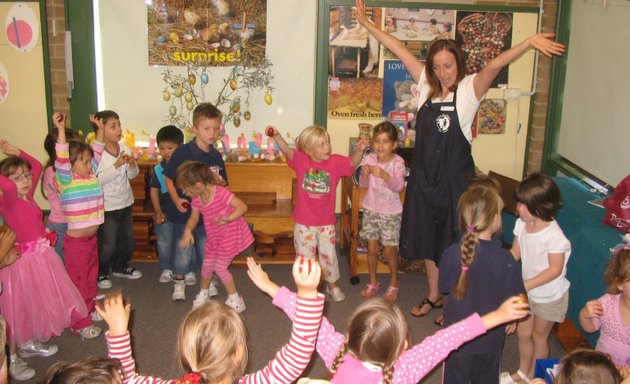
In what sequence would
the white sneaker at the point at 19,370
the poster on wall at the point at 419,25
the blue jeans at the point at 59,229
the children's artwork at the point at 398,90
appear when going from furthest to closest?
the children's artwork at the point at 398,90, the poster on wall at the point at 419,25, the blue jeans at the point at 59,229, the white sneaker at the point at 19,370

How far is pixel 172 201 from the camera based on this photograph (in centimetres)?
431

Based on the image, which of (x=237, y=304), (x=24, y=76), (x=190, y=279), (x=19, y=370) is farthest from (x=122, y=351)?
(x=24, y=76)

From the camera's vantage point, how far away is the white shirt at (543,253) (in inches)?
116

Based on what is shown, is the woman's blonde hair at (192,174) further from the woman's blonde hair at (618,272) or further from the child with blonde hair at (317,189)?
the woman's blonde hair at (618,272)

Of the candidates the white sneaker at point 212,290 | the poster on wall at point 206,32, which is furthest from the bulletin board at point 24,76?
the white sneaker at point 212,290

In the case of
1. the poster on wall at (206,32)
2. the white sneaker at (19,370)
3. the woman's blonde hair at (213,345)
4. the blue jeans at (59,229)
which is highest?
the poster on wall at (206,32)

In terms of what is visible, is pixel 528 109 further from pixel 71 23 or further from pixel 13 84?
pixel 13 84

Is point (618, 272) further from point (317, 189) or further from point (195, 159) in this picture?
point (195, 159)

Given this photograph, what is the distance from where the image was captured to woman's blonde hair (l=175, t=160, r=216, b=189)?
12.5 feet

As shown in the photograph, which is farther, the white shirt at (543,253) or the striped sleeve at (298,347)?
the white shirt at (543,253)

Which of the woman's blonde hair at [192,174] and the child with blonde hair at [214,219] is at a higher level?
the woman's blonde hair at [192,174]

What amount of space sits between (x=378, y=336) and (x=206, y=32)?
13.0ft

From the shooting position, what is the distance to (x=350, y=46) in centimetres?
525

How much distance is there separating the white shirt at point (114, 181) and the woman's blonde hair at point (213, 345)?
250cm
